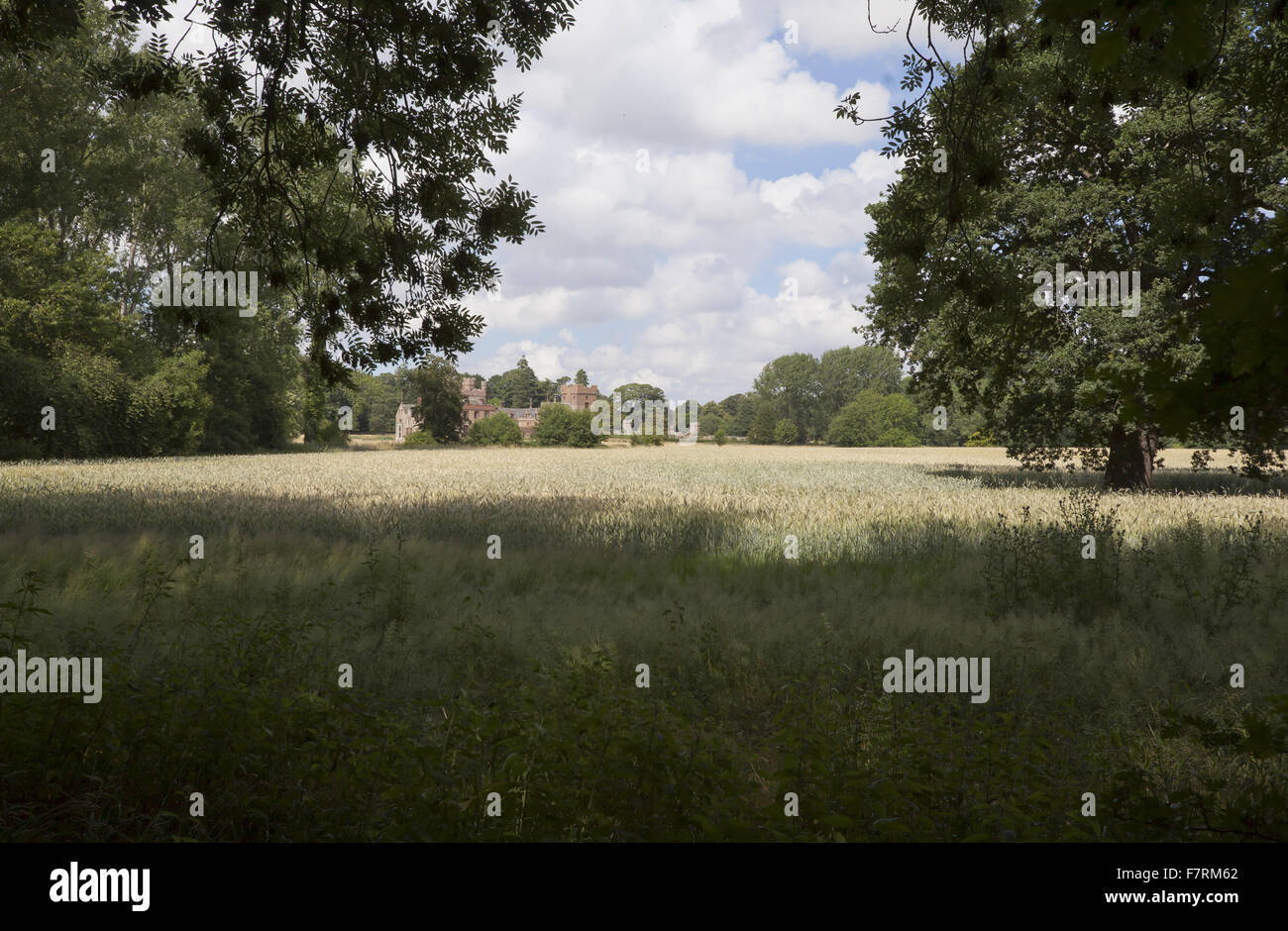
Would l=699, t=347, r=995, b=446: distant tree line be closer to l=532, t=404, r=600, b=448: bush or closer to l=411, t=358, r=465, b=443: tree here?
l=532, t=404, r=600, b=448: bush

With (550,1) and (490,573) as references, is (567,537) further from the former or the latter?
(550,1)

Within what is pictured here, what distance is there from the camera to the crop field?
3.83m

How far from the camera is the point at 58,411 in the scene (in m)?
35.5

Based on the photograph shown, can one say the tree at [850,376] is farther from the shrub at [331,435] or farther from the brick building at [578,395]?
the shrub at [331,435]

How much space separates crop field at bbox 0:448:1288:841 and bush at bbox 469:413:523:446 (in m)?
77.9

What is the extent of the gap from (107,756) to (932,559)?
1135 centimetres

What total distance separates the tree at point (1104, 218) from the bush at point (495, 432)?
74214 millimetres


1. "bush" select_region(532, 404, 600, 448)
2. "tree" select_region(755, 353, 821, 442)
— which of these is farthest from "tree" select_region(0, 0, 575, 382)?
"tree" select_region(755, 353, 821, 442)

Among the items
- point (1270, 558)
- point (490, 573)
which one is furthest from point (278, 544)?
point (1270, 558)

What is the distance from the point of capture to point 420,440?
8488 centimetres

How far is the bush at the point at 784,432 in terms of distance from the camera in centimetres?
13488

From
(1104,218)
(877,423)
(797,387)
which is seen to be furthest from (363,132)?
(797,387)

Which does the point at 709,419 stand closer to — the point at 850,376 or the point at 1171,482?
the point at 850,376

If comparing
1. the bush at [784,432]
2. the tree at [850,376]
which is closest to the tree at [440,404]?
the bush at [784,432]
